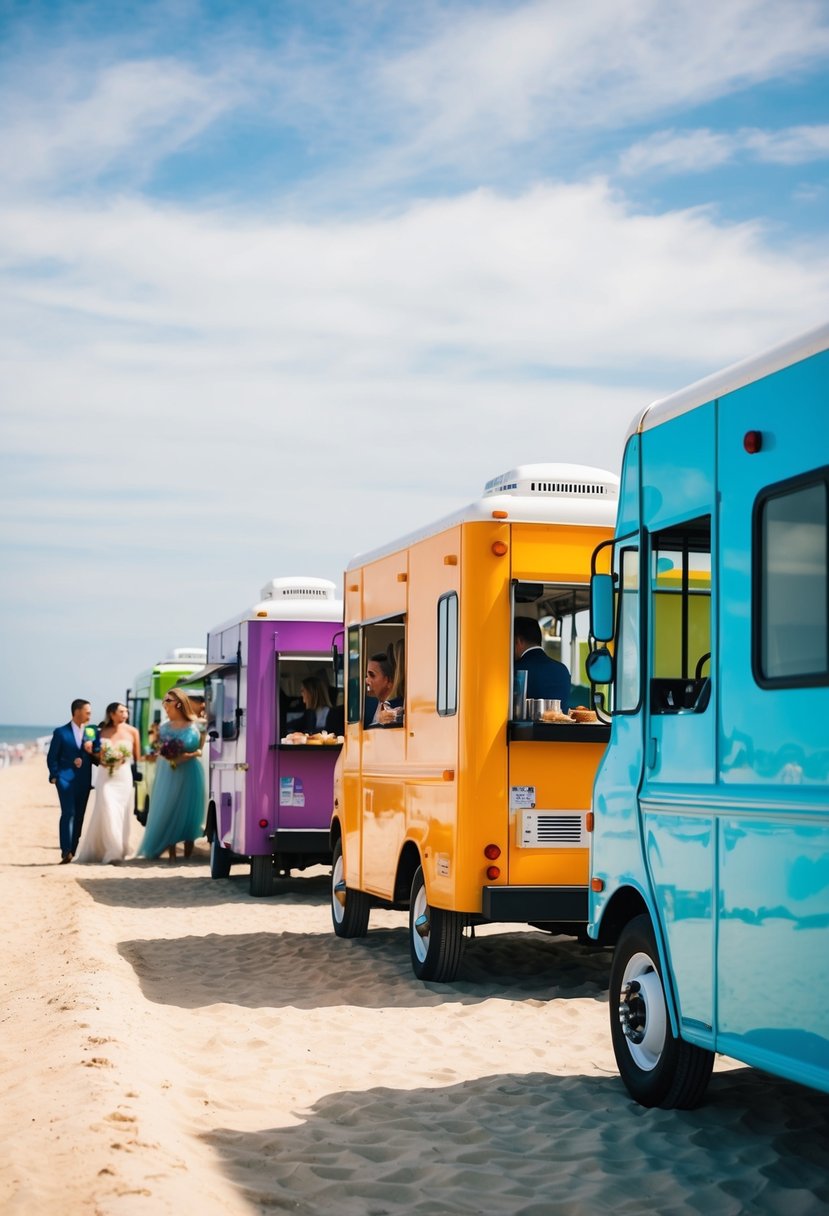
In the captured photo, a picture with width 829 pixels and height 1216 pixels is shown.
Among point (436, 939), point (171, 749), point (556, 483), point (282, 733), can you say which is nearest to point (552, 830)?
point (436, 939)

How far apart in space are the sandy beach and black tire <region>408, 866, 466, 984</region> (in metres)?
0.14

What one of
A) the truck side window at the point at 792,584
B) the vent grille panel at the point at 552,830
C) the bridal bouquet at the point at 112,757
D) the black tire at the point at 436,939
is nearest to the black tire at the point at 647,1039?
the truck side window at the point at 792,584

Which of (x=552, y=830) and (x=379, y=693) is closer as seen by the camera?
(x=552, y=830)

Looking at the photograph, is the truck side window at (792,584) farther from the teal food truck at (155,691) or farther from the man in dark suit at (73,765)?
the teal food truck at (155,691)

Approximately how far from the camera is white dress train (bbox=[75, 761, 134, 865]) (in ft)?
58.6

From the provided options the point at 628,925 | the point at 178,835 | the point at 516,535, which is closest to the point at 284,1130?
the point at 628,925

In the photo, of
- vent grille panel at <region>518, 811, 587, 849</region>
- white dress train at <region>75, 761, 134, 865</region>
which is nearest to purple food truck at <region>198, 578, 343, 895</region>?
white dress train at <region>75, 761, 134, 865</region>

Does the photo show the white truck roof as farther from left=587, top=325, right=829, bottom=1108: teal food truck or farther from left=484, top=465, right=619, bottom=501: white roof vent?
left=587, top=325, right=829, bottom=1108: teal food truck

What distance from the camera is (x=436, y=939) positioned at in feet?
30.7

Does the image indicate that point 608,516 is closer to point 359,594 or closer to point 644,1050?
point 359,594

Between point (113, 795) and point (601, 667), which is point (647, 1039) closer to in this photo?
point (601, 667)

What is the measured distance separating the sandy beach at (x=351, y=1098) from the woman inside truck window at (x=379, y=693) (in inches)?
66.2

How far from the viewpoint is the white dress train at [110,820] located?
17.9 m

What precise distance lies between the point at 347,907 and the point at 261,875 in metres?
3.16
